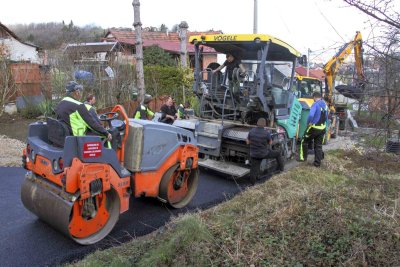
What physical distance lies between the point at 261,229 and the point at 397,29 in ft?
6.81

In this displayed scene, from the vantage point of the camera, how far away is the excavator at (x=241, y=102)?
714 cm

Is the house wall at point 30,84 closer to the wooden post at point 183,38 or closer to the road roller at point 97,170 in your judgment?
the wooden post at point 183,38

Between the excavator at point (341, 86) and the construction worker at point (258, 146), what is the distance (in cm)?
147

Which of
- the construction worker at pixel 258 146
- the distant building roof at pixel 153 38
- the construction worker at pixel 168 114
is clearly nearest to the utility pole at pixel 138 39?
the construction worker at pixel 168 114

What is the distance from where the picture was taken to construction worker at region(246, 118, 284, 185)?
6.78 m

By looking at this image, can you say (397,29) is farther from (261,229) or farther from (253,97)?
(253,97)

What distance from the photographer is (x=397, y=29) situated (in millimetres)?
2723

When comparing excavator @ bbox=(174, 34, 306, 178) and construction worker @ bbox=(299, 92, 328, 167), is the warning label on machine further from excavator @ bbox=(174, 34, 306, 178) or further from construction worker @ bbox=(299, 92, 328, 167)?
Answer: construction worker @ bbox=(299, 92, 328, 167)

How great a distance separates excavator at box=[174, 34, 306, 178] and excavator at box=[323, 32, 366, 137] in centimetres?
104

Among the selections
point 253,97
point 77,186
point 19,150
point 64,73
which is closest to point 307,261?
point 77,186

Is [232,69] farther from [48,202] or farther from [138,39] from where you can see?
[48,202]

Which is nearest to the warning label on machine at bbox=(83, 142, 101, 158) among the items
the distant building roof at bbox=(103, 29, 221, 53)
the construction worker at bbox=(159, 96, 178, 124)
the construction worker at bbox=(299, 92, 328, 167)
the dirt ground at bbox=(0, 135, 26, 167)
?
the construction worker at bbox=(159, 96, 178, 124)

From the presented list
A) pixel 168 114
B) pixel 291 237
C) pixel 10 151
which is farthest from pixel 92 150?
pixel 10 151

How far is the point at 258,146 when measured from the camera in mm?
6801
